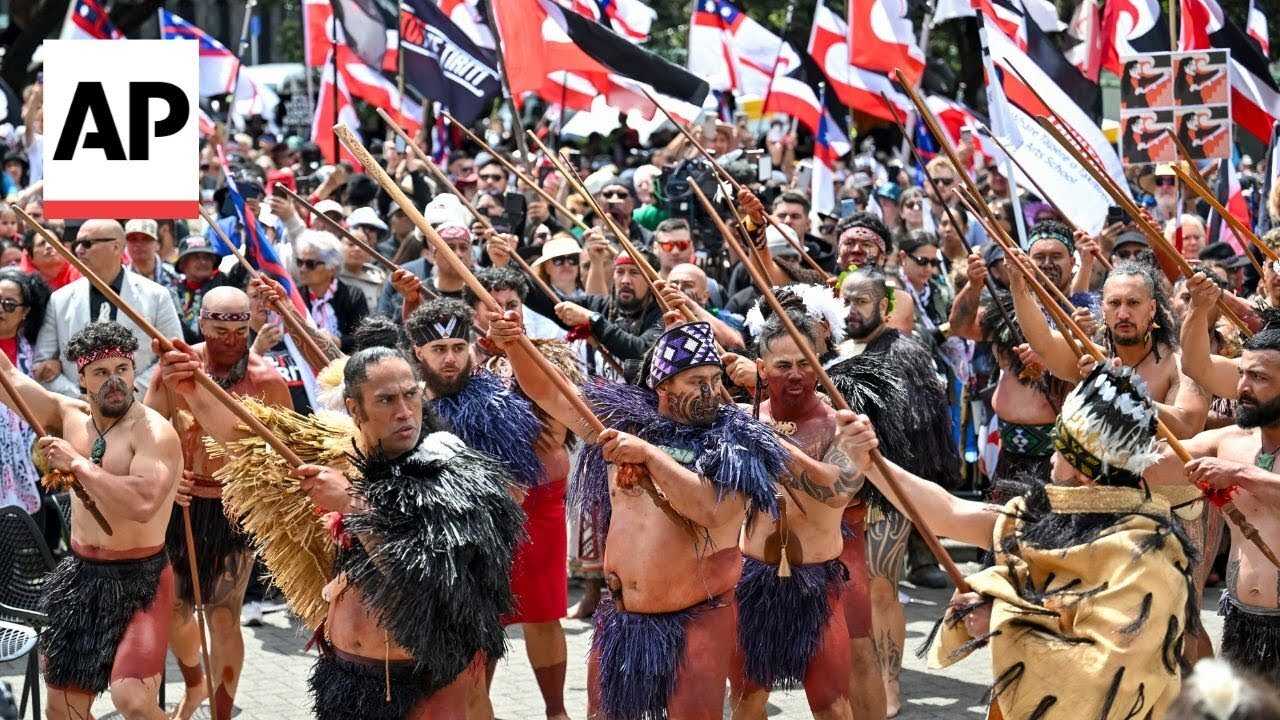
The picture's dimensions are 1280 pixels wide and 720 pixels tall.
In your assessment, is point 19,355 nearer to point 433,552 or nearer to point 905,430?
point 905,430

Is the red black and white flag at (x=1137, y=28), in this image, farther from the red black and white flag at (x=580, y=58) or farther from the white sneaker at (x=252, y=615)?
the white sneaker at (x=252, y=615)

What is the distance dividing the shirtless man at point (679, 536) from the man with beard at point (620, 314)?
164cm

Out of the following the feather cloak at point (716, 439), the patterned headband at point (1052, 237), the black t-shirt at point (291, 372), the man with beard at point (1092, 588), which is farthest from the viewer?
the black t-shirt at point (291, 372)

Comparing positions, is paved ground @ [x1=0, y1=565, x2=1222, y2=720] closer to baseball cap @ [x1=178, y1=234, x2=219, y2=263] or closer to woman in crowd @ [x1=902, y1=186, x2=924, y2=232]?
baseball cap @ [x1=178, y1=234, x2=219, y2=263]

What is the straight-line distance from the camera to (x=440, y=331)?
281 inches

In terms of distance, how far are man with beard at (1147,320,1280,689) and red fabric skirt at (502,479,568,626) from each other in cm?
290

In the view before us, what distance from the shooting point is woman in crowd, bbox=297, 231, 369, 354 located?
10.3 meters

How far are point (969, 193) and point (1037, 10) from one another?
207 inches

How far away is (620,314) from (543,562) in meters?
1.94

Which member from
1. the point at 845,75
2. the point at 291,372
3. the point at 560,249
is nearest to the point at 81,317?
the point at 291,372

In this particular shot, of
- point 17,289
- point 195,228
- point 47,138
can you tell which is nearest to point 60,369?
point 17,289

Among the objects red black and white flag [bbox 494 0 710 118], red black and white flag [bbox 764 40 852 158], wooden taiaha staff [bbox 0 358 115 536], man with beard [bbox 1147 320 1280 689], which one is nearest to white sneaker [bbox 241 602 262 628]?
wooden taiaha staff [bbox 0 358 115 536]

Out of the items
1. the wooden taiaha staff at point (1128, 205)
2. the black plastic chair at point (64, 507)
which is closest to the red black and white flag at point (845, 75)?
the wooden taiaha staff at point (1128, 205)

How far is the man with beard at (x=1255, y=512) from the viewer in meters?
5.85
